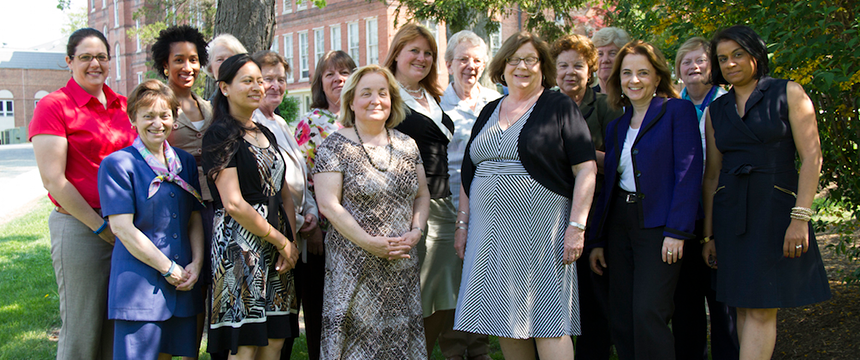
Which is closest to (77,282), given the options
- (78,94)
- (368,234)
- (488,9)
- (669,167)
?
(78,94)

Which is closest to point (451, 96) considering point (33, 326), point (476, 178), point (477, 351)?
point (476, 178)

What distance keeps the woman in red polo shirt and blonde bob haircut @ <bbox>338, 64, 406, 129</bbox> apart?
146cm

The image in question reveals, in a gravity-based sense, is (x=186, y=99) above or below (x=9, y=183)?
above

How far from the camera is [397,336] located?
369 cm

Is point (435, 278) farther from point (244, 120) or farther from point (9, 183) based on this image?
point (9, 183)

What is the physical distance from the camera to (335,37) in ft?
111

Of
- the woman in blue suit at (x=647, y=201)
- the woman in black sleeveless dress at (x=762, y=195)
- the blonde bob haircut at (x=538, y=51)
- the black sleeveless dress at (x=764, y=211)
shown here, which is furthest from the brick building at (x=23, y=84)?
the black sleeveless dress at (x=764, y=211)

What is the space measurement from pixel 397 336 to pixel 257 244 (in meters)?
1.00

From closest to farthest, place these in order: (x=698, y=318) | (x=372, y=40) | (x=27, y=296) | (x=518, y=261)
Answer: (x=518, y=261) < (x=698, y=318) < (x=27, y=296) < (x=372, y=40)

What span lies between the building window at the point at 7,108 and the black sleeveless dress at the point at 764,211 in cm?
7387

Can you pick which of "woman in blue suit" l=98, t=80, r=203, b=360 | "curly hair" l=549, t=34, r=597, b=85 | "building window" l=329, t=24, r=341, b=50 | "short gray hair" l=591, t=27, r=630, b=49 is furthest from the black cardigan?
"building window" l=329, t=24, r=341, b=50

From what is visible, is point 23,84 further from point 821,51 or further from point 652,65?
point 821,51

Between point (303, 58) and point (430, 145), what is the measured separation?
107ft

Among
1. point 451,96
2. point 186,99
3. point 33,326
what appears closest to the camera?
point 186,99
